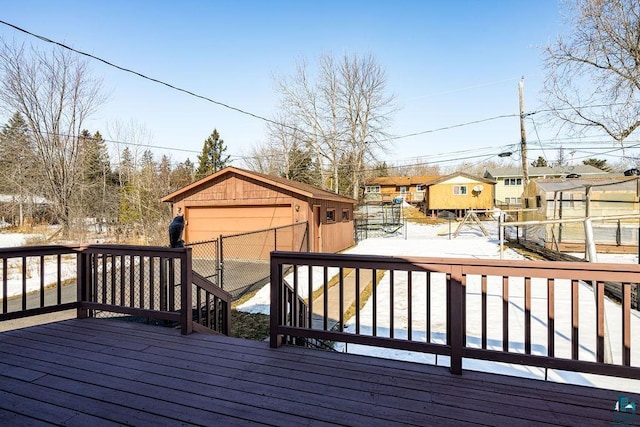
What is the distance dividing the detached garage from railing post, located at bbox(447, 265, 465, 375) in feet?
28.0

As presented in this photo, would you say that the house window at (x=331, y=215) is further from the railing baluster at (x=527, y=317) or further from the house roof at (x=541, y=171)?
the house roof at (x=541, y=171)

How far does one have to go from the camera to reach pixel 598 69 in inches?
453

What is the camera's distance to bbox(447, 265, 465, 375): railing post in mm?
2281

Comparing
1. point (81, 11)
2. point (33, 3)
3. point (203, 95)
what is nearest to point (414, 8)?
point (203, 95)

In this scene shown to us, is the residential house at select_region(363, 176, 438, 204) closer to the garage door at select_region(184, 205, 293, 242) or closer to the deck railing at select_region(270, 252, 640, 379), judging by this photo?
the garage door at select_region(184, 205, 293, 242)

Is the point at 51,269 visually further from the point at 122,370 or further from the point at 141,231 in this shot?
the point at 122,370

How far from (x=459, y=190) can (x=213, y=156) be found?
22.6 meters

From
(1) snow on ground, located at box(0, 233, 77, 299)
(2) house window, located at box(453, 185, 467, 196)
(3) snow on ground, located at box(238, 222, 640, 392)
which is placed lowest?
(3) snow on ground, located at box(238, 222, 640, 392)

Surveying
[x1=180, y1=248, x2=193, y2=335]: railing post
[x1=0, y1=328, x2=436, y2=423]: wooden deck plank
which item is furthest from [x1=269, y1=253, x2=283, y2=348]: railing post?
[x1=180, y1=248, x2=193, y2=335]: railing post

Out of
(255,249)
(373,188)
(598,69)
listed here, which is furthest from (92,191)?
(373,188)

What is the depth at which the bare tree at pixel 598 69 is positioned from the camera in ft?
34.7

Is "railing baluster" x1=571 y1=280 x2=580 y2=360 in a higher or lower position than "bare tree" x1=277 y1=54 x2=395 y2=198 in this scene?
lower

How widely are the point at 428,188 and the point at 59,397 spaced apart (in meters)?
30.4

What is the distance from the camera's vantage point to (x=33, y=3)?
7.09m
